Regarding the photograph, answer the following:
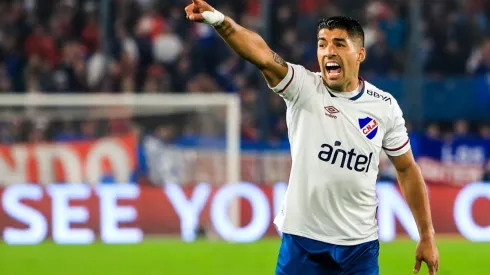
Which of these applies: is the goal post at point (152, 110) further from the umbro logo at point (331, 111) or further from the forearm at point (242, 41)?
the forearm at point (242, 41)

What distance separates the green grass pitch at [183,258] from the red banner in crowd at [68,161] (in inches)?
62.6

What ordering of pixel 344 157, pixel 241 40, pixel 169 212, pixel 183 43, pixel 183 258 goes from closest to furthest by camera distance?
1. pixel 241 40
2. pixel 344 157
3. pixel 183 258
4. pixel 169 212
5. pixel 183 43

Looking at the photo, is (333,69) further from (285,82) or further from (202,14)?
(202,14)

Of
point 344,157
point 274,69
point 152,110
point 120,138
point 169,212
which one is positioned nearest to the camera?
point 274,69

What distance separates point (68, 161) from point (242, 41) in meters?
9.12

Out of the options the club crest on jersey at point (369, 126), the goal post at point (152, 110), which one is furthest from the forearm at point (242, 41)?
the goal post at point (152, 110)

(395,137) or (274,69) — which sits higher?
(274,69)

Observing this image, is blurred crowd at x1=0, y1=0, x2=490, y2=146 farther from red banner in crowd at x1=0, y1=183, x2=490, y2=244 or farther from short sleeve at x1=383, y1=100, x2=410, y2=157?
short sleeve at x1=383, y1=100, x2=410, y2=157

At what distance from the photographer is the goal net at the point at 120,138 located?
14.0 m

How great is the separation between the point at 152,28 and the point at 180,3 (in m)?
0.76

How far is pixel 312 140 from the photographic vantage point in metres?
5.39

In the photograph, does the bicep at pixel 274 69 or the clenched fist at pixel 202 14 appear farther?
the bicep at pixel 274 69

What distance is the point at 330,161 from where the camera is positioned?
539 centimetres

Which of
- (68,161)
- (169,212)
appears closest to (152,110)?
(68,161)
